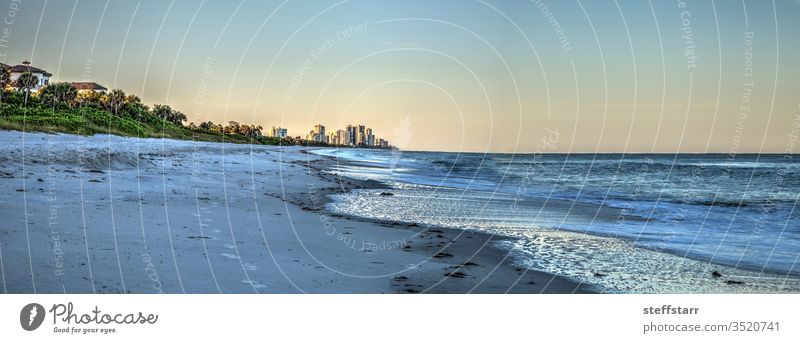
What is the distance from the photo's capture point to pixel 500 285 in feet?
21.1

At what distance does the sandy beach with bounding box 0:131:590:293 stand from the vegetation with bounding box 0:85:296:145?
6.82 m

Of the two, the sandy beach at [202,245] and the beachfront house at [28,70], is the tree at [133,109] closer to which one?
the beachfront house at [28,70]

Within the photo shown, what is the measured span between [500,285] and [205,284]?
2.86m

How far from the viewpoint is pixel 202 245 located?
676cm

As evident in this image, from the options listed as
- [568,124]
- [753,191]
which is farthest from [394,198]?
[753,191]

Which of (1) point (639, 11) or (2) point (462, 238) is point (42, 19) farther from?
(1) point (639, 11)

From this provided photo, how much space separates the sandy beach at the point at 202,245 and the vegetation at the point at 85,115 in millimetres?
6818

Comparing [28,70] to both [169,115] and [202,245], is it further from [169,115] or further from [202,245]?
[169,115]

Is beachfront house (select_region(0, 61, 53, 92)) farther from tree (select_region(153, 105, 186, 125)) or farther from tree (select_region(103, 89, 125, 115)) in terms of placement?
tree (select_region(153, 105, 186, 125))

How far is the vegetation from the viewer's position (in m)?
17.6
